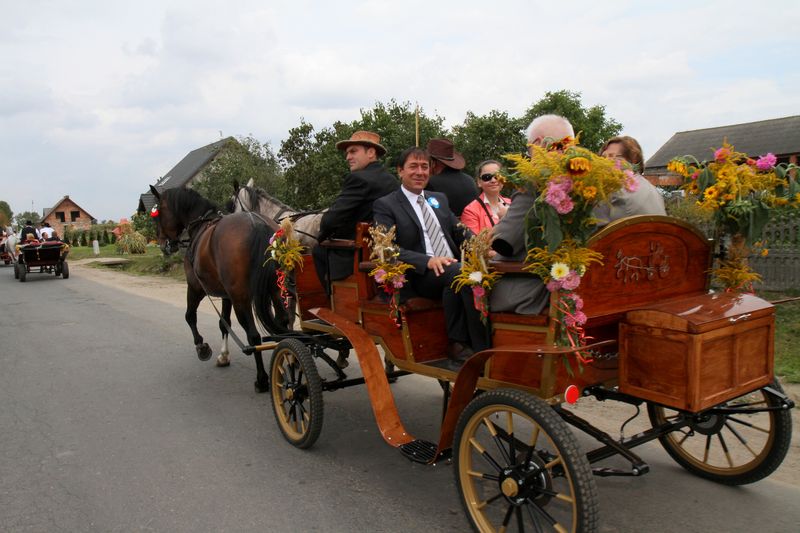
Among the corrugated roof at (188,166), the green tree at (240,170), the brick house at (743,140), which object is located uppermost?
the corrugated roof at (188,166)

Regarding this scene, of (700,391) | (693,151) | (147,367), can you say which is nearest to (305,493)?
(700,391)

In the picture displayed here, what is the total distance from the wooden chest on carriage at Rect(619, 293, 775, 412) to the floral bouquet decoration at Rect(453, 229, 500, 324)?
65 centimetres

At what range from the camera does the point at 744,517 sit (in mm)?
3000

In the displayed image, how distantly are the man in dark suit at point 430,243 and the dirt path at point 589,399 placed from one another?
1.75 metres

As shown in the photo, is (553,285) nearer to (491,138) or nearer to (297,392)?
(297,392)

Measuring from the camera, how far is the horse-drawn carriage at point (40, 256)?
54.9 ft

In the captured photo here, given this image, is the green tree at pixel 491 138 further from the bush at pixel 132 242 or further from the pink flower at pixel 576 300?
the bush at pixel 132 242

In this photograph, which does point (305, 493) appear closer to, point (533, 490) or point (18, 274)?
point (533, 490)

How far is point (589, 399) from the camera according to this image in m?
5.00

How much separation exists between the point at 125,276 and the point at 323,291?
14.6 m

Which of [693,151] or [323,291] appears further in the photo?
[693,151]

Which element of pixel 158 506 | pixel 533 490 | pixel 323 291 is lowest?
pixel 158 506

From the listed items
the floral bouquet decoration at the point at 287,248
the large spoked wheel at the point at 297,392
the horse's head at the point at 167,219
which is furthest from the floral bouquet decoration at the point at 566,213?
the horse's head at the point at 167,219

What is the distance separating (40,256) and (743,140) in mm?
28595
